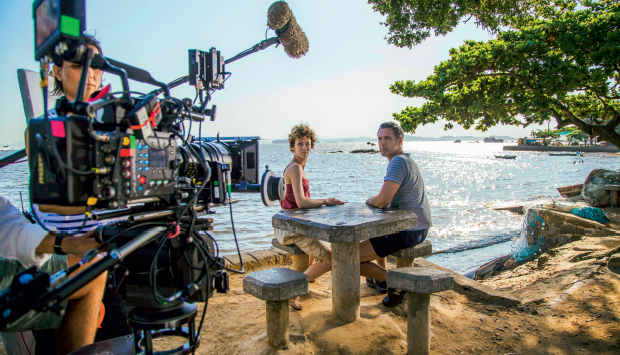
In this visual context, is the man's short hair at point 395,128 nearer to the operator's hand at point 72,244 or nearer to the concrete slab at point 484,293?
the concrete slab at point 484,293

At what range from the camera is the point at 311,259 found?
12.5 feet

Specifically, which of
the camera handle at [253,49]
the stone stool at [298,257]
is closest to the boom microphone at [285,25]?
the camera handle at [253,49]

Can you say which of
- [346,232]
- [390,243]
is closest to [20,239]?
[346,232]

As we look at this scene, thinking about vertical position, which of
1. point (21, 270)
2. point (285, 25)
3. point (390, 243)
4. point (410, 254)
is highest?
point (285, 25)

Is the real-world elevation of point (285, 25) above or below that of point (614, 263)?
above

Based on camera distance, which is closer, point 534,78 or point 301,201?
point 301,201

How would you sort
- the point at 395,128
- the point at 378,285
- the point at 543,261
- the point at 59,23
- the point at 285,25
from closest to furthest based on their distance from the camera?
the point at 59,23 → the point at 285,25 → the point at 395,128 → the point at 378,285 → the point at 543,261

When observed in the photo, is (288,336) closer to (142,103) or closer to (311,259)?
(311,259)

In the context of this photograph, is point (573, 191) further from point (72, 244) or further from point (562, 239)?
point (72, 244)

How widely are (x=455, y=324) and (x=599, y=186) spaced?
22.4 feet

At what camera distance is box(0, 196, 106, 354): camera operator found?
1.56m

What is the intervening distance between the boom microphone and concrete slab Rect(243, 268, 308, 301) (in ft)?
6.78

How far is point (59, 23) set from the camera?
1199mm

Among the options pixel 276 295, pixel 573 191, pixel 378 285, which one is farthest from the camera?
pixel 573 191
